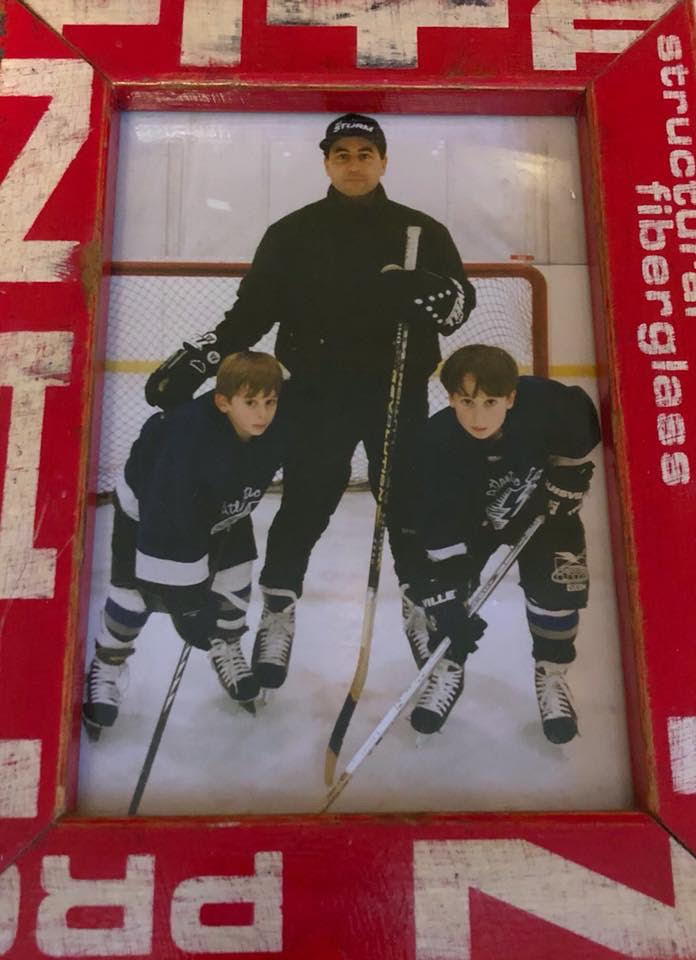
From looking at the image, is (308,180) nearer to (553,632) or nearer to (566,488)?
(566,488)

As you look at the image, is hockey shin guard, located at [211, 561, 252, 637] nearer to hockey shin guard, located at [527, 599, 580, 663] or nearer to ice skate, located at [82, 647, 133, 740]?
ice skate, located at [82, 647, 133, 740]

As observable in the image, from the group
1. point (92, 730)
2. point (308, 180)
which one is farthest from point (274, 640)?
point (308, 180)

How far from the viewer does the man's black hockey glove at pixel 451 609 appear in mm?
1263

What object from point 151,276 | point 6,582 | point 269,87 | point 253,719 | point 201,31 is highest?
point 201,31

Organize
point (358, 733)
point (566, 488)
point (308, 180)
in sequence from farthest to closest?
point (308, 180)
point (566, 488)
point (358, 733)

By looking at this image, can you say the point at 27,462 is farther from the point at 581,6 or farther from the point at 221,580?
the point at 581,6

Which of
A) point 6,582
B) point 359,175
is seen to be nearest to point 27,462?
point 6,582

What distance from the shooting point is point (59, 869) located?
1.14 metres

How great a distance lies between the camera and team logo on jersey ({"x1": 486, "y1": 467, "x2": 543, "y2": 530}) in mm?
1317

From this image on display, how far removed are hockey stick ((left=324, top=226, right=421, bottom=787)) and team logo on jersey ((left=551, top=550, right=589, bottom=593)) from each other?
0.31m

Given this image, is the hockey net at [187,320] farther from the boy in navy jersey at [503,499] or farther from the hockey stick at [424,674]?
the hockey stick at [424,674]

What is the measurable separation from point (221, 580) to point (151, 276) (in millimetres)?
581

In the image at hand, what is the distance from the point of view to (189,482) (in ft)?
4.30

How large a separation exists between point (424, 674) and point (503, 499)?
0.33 meters
